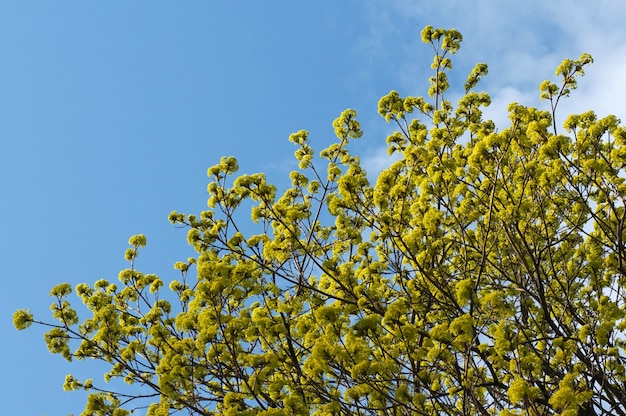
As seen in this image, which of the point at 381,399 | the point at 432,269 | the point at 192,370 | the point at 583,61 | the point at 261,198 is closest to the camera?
the point at 381,399

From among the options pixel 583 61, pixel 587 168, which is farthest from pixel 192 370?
pixel 583 61

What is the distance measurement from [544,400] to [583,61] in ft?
16.0

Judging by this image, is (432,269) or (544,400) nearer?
(544,400)

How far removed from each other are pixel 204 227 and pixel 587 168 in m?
5.15

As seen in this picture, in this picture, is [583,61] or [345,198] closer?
[345,198]

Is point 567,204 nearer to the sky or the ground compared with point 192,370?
nearer to the sky

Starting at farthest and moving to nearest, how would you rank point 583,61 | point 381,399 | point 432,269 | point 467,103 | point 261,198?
point 467,103 < point 583,61 < point 261,198 < point 432,269 < point 381,399

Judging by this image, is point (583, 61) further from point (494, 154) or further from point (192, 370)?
point (192, 370)

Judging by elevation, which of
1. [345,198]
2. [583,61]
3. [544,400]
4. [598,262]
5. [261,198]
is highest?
[583,61]

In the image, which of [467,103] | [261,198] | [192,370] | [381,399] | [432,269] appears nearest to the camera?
[381,399]

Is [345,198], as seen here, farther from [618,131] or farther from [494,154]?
[618,131]

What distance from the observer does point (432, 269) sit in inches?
308

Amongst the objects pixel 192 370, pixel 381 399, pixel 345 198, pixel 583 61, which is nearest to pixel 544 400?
pixel 381 399

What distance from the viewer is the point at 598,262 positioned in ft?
A: 26.7
